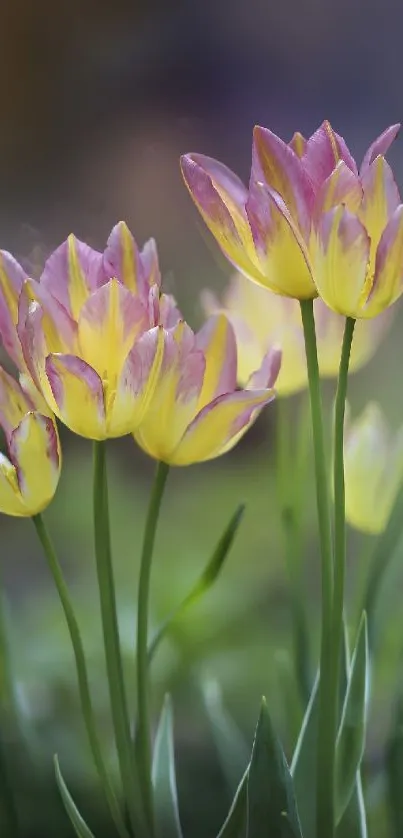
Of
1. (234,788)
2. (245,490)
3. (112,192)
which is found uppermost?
(112,192)

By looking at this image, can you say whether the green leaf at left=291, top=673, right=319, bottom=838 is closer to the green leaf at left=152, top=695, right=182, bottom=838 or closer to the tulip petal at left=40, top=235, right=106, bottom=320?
the green leaf at left=152, top=695, right=182, bottom=838

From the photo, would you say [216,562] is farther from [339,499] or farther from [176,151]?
[176,151]

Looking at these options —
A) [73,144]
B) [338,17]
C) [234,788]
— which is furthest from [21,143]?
[234,788]

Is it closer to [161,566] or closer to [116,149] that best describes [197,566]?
[161,566]

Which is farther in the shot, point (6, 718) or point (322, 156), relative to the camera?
point (6, 718)

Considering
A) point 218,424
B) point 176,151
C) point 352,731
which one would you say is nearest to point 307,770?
point 352,731

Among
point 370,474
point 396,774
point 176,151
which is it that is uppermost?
point 176,151
